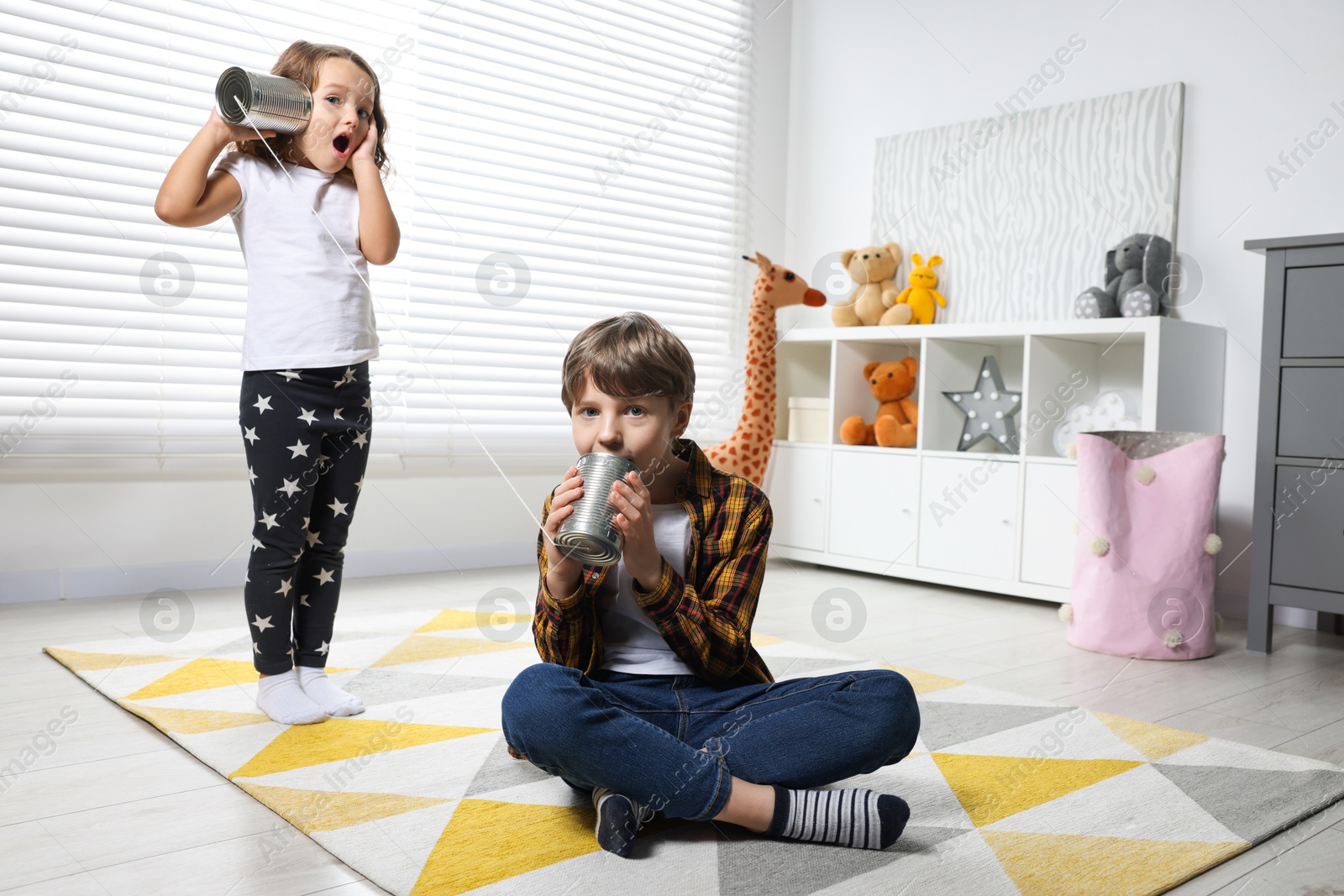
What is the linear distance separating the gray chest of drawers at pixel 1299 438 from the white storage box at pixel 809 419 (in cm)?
124

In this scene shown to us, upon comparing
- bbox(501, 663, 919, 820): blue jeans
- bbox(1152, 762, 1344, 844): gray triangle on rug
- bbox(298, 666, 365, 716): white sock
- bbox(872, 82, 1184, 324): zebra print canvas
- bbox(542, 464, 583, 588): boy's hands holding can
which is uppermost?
bbox(872, 82, 1184, 324): zebra print canvas

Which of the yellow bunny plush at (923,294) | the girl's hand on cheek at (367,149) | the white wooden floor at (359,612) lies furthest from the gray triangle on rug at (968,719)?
the yellow bunny plush at (923,294)

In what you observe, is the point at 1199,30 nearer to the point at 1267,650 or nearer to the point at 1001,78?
the point at 1001,78

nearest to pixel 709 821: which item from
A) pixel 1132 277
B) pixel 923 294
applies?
pixel 1132 277

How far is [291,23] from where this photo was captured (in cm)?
252

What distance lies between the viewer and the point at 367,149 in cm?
143

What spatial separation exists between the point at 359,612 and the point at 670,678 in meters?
1.27

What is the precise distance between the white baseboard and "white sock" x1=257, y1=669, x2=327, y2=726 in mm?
1037

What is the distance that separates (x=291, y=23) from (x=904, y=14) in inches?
72.8

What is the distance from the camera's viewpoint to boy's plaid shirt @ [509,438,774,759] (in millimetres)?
1056

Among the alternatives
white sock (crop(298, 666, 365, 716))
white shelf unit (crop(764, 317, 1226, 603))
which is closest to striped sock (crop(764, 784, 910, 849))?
white sock (crop(298, 666, 365, 716))

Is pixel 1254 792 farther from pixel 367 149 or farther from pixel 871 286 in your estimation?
pixel 871 286

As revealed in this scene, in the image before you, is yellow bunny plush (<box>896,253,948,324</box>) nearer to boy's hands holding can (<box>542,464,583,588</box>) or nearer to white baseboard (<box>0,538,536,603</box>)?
white baseboard (<box>0,538,536,603</box>)

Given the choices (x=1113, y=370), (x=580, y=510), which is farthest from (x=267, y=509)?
(x=1113, y=370)
